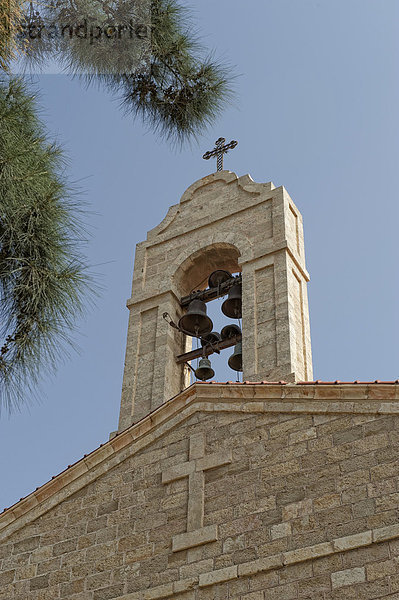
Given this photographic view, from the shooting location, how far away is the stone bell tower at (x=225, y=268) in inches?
440

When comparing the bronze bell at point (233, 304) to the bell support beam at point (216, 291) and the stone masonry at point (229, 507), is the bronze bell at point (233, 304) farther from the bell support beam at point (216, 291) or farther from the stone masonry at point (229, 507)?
the stone masonry at point (229, 507)

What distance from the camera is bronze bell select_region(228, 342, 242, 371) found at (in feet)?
37.7

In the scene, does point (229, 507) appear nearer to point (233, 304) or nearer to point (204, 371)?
point (204, 371)

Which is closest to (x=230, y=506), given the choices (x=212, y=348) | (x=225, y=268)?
(x=212, y=348)

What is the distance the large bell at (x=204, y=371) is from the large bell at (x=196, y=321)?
0.64 meters

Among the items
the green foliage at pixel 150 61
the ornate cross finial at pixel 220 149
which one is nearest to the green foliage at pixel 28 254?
the green foliage at pixel 150 61

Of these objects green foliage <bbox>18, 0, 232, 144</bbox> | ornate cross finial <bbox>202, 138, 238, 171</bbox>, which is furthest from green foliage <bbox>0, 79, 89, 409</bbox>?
ornate cross finial <bbox>202, 138, 238, 171</bbox>

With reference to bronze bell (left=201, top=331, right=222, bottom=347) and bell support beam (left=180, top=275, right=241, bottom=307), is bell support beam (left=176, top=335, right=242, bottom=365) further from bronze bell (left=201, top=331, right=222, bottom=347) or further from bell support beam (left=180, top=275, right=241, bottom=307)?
bell support beam (left=180, top=275, right=241, bottom=307)

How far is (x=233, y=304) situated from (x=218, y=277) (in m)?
0.60

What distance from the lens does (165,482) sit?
863 centimetres

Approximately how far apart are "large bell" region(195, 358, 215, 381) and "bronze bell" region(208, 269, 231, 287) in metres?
1.43

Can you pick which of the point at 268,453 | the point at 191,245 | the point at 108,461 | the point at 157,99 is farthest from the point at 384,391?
the point at 191,245

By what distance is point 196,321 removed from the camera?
12078 millimetres

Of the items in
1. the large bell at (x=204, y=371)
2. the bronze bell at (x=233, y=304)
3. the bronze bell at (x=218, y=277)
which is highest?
the bronze bell at (x=218, y=277)
